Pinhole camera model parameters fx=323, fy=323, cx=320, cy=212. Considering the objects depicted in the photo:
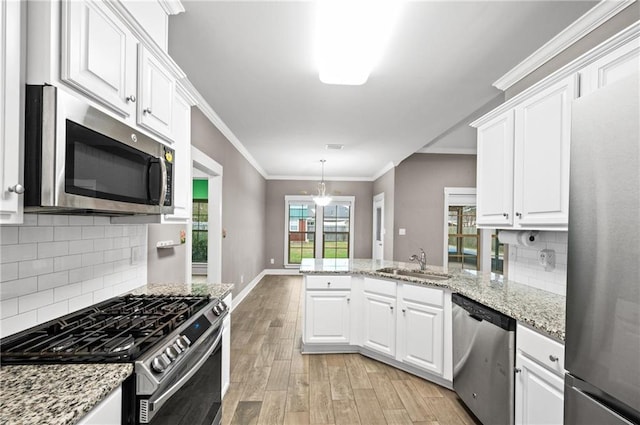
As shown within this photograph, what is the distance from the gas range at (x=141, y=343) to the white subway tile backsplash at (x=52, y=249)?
30 centimetres

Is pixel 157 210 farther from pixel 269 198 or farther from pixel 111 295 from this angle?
pixel 269 198

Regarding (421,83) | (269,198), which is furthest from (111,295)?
(269,198)

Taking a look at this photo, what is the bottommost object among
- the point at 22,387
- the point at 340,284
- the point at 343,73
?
the point at 340,284

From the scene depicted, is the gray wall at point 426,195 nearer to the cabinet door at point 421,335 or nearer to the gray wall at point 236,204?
A: the gray wall at point 236,204

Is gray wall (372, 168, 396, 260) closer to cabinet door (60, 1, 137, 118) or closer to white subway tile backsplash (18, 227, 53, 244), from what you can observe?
cabinet door (60, 1, 137, 118)

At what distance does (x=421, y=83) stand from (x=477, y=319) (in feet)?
6.31

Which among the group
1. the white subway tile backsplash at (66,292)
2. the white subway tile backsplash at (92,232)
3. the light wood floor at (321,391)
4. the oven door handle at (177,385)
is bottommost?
the light wood floor at (321,391)

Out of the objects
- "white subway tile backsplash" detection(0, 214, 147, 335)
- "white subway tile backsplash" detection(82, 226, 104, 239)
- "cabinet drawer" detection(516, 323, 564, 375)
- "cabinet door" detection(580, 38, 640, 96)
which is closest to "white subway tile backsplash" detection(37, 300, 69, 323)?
"white subway tile backsplash" detection(0, 214, 147, 335)

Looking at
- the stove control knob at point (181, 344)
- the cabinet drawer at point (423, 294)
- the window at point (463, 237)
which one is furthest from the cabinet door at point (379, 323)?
the window at point (463, 237)

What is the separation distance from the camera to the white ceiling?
1.85 meters

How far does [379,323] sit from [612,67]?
245 centimetres

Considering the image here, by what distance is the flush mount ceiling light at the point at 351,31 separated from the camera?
1.65 m

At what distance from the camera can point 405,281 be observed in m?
2.82

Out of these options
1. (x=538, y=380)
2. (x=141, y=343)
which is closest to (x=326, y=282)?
(x=538, y=380)
